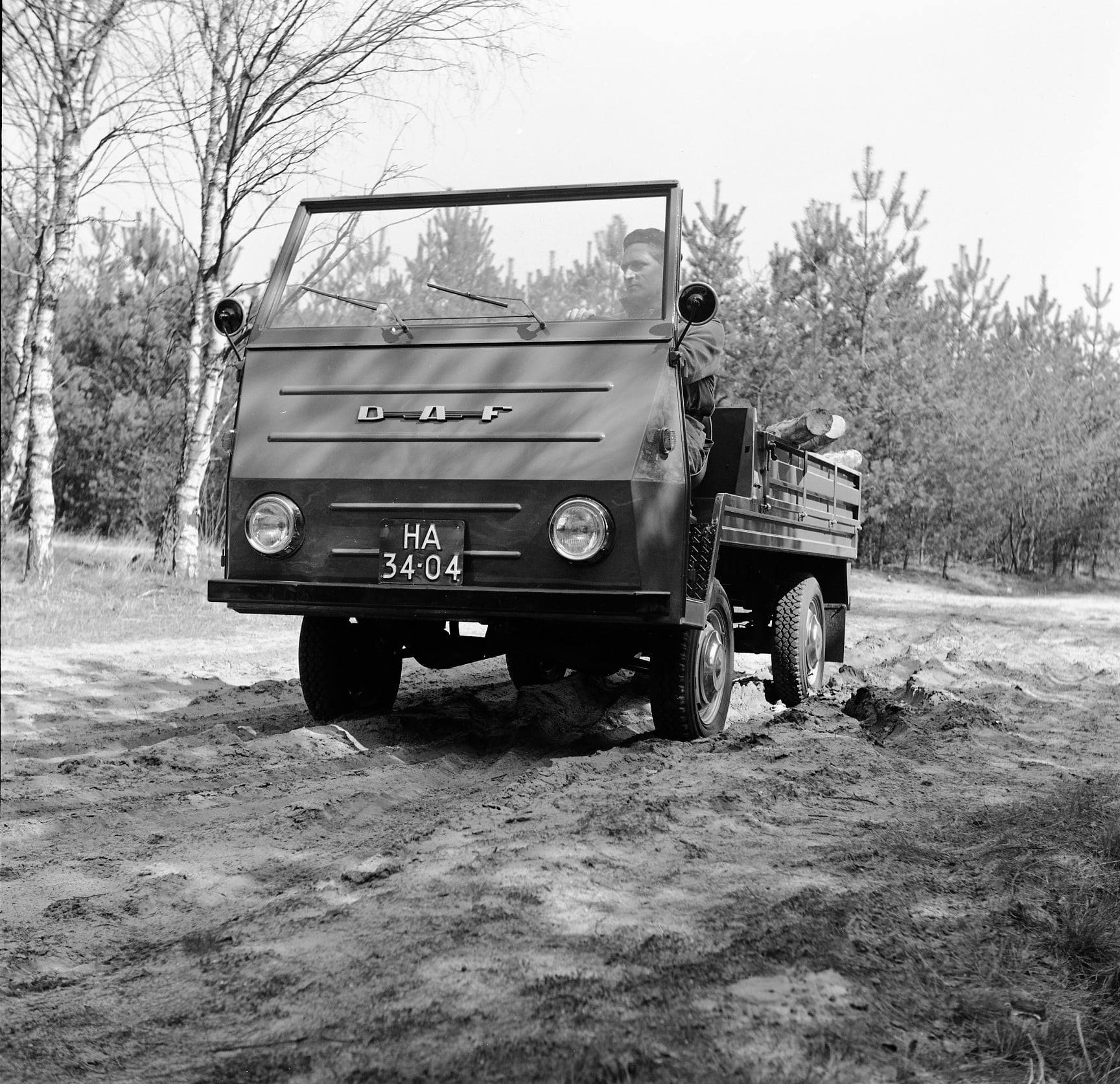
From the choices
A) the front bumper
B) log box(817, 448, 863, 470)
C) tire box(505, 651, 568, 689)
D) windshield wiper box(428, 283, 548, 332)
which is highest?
windshield wiper box(428, 283, 548, 332)

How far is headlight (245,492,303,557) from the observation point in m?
5.24

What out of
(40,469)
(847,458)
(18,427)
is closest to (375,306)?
(847,458)

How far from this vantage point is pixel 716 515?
210 inches

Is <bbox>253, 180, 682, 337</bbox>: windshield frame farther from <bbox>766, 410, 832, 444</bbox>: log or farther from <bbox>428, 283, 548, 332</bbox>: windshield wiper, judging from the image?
<bbox>766, 410, 832, 444</bbox>: log

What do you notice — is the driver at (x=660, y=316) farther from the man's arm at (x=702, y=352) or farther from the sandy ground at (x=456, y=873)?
the sandy ground at (x=456, y=873)

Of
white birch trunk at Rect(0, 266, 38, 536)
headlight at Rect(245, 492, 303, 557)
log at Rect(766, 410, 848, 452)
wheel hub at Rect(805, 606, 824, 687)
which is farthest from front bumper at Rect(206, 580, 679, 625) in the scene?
white birch trunk at Rect(0, 266, 38, 536)

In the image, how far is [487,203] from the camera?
589 centimetres

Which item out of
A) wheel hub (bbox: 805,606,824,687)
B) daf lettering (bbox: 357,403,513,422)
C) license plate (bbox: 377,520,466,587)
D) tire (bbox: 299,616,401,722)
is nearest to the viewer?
license plate (bbox: 377,520,466,587)

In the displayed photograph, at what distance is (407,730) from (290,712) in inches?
42.3

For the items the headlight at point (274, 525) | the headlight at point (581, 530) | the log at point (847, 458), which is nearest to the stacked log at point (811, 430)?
the log at point (847, 458)

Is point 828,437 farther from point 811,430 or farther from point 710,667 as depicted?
point 710,667

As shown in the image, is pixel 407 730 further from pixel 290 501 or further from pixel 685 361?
pixel 685 361

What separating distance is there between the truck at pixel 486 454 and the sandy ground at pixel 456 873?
55 centimetres

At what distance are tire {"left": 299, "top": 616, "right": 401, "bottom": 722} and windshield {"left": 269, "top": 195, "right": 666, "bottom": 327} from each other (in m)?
1.52
